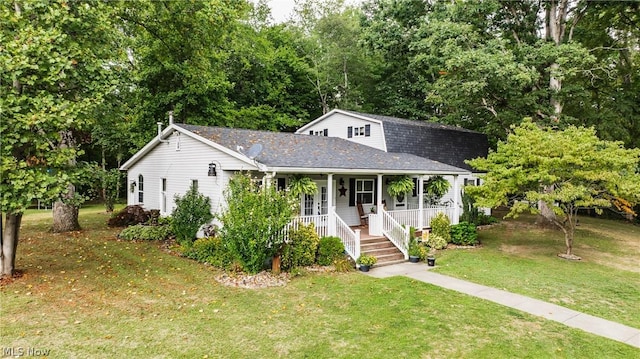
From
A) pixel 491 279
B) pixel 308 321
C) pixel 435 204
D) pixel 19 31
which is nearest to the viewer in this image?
pixel 308 321

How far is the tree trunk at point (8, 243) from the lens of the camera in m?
8.71

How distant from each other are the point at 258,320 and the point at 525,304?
5.90m

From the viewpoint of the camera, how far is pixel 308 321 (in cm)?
695

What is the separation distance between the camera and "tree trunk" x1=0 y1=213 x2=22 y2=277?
8711mm

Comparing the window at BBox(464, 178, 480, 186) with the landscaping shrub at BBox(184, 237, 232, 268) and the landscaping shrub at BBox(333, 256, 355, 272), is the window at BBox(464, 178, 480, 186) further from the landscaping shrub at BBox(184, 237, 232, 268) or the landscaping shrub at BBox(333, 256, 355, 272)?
the landscaping shrub at BBox(184, 237, 232, 268)

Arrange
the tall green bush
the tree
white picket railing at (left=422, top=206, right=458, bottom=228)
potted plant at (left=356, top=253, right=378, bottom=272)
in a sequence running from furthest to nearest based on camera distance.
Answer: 1. white picket railing at (left=422, top=206, right=458, bottom=228)
2. the tree
3. potted plant at (left=356, top=253, right=378, bottom=272)
4. the tall green bush

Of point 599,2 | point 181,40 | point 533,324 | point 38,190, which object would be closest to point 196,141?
point 181,40

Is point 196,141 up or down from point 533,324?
up

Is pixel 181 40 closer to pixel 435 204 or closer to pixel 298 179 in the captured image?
pixel 298 179

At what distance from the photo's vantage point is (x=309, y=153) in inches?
528

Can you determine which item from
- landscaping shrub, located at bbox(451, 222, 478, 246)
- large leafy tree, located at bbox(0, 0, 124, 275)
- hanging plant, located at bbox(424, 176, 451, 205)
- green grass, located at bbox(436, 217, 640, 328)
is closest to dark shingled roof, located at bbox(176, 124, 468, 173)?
hanging plant, located at bbox(424, 176, 451, 205)

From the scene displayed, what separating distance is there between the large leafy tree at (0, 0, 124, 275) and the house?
412 centimetres

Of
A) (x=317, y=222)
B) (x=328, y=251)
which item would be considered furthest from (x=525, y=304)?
(x=317, y=222)

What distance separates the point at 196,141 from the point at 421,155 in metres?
11.6
